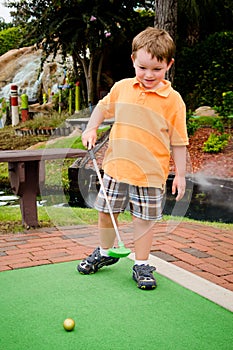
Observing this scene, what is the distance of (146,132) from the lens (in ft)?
8.14

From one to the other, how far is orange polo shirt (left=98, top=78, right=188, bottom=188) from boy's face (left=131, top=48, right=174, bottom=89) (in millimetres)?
46

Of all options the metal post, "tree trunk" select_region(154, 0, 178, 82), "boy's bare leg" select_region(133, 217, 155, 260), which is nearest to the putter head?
"boy's bare leg" select_region(133, 217, 155, 260)

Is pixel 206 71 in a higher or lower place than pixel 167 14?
lower

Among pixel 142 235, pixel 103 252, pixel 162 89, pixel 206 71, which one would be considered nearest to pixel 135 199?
pixel 142 235

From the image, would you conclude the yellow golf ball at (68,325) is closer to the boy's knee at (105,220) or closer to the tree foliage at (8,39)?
the boy's knee at (105,220)

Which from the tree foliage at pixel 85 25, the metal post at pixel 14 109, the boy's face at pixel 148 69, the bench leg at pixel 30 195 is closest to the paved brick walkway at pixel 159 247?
the bench leg at pixel 30 195

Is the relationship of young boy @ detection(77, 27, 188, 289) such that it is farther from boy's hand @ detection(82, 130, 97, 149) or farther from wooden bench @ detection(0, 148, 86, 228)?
wooden bench @ detection(0, 148, 86, 228)

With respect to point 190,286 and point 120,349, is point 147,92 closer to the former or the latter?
point 190,286

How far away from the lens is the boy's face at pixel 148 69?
2.38 meters

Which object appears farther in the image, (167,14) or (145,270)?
(167,14)

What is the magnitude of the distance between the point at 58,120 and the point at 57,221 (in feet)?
29.5

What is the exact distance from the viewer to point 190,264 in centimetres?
314

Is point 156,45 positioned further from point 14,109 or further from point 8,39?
point 8,39

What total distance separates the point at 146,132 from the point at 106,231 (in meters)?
0.64
